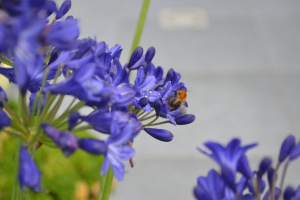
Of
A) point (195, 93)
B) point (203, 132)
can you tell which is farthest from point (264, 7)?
point (203, 132)

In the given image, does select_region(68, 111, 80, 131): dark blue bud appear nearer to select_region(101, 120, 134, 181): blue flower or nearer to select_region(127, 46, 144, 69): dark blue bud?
select_region(101, 120, 134, 181): blue flower

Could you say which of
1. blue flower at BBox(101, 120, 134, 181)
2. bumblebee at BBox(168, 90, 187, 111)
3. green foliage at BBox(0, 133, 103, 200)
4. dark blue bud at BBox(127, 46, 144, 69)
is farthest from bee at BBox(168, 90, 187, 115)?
green foliage at BBox(0, 133, 103, 200)

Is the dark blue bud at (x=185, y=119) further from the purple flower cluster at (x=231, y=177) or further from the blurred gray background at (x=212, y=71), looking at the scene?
the blurred gray background at (x=212, y=71)

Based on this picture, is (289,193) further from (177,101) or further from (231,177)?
(177,101)

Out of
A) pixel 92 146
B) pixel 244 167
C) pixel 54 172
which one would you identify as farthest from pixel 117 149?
pixel 54 172

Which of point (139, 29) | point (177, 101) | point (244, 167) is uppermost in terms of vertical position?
point (139, 29)

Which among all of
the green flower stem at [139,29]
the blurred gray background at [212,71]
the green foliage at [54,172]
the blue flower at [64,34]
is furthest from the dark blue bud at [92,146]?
the blurred gray background at [212,71]
